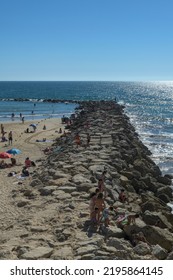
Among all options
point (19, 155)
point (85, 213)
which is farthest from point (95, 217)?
point (19, 155)

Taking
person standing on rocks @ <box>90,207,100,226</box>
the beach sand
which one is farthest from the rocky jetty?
the beach sand

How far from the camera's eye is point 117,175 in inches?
682

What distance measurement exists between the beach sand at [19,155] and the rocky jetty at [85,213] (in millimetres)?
404

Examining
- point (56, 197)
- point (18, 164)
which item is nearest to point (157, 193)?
point (56, 197)

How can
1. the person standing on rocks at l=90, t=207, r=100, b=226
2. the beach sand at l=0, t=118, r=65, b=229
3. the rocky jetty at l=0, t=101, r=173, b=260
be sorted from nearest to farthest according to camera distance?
the rocky jetty at l=0, t=101, r=173, b=260, the person standing on rocks at l=90, t=207, r=100, b=226, the beach sand at l=0, t=118, r=65, b=229

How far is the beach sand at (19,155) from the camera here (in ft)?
42.0

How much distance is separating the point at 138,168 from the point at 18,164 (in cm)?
704

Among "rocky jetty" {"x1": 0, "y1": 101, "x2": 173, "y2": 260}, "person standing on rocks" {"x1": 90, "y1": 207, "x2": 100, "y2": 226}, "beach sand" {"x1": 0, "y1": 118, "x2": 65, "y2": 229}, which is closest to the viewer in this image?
"rocky jetty" {"x1": 0, "y1": 101, "x2": 173, "y2": 260}

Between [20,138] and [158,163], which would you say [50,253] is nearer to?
[158,163]

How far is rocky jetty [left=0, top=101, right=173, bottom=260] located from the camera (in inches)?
371

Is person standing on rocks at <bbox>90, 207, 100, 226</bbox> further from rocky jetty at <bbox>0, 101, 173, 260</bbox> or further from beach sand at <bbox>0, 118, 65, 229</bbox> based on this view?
beach sand at <bbox>0, 118, 65, 229</bbox>

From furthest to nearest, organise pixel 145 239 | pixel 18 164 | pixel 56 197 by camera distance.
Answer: pixel 18 164 < pixel 56 197 < pixel 145 239

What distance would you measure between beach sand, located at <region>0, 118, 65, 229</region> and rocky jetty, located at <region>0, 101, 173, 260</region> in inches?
15.9

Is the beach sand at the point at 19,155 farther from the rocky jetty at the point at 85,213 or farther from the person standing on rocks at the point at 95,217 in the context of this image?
the person standing on rocks at the point at 95,217
